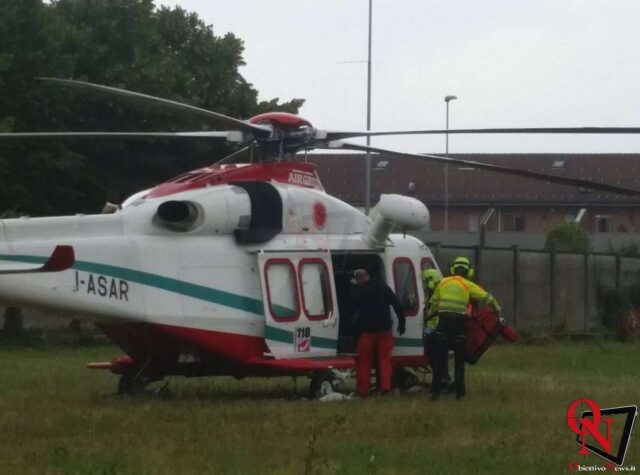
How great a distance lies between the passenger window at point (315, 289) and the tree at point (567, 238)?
30863mm

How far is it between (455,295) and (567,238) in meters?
33.3

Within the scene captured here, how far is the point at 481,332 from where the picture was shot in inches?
687

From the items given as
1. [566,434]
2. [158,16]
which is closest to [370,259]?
[566,434]

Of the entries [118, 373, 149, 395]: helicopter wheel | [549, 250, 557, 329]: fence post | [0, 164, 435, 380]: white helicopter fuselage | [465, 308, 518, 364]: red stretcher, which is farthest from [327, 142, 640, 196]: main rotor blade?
[549, 250, 557, 329]: fence post

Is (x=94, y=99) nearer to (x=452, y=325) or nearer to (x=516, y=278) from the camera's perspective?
(x=516, y=278)

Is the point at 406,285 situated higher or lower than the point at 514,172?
lower

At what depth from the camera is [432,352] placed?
1689 centimetres

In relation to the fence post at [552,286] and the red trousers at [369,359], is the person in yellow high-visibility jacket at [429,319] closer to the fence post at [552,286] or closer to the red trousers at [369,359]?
the red trousers at [369,359]

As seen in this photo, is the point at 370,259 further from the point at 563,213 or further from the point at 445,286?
the point at 563,213

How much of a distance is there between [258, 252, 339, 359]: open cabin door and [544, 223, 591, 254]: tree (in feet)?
101

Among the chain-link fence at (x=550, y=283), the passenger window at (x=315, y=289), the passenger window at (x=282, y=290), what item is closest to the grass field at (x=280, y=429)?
the passenger window at (x=282, y=290)

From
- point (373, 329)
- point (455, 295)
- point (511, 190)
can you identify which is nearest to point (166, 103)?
point (373, 329)

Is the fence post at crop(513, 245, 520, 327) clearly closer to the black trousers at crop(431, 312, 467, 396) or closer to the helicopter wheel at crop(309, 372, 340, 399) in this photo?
the black trousers at crop(431, 312, 467, 396)

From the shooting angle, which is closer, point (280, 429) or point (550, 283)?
point (280, 429)
